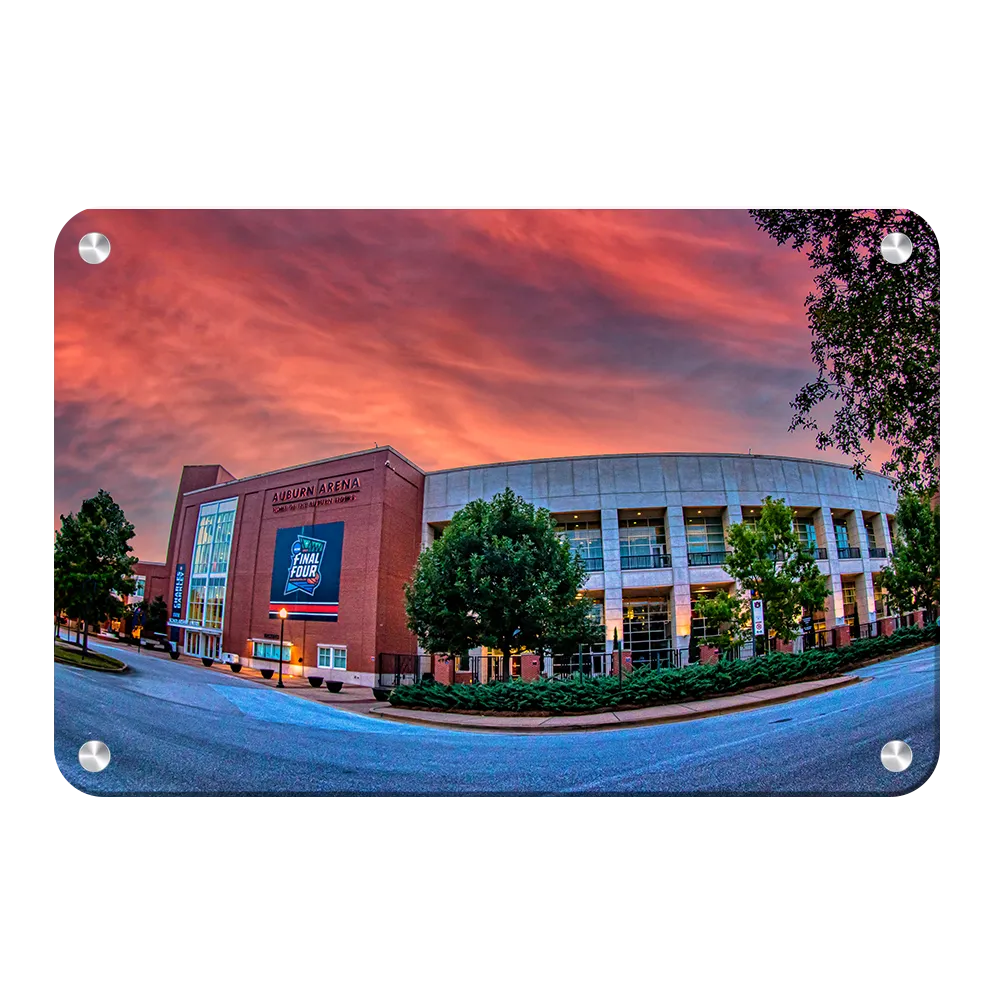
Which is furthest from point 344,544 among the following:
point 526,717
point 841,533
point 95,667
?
point 841,533

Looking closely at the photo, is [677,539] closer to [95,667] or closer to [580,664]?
[580,664]

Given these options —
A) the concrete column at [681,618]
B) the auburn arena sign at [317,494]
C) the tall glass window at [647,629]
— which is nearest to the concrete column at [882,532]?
the concrete column at [681,618]

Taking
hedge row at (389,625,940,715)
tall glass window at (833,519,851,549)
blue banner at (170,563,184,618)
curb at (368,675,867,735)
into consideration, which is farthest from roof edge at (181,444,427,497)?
tall glass window at (833,519,851,549)

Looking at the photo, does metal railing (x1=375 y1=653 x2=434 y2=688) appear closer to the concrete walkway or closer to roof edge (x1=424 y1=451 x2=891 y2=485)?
the concrete walkway

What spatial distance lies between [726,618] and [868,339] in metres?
1.52

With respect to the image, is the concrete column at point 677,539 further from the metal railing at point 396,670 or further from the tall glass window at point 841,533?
the metal railing at point 396,670

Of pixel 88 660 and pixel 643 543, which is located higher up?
pixel 643 543

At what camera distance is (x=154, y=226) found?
2.07m

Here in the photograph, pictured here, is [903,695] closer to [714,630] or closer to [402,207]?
[714,630]

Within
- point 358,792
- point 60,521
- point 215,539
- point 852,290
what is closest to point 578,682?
point 358,792

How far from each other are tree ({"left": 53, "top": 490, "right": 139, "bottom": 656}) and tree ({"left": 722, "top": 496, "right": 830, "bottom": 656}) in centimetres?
287

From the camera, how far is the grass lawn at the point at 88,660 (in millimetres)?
1921

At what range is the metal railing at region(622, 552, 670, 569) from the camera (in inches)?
84.4

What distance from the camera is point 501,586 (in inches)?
114
